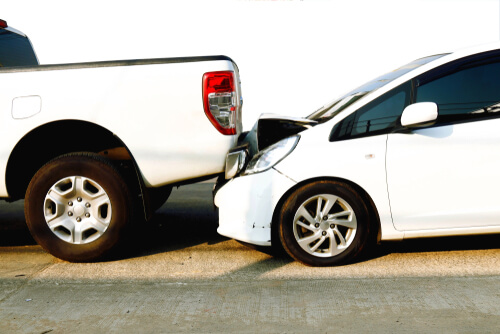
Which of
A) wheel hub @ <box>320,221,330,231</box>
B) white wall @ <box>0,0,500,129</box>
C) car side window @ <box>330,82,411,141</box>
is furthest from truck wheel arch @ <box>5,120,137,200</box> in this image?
white wall @ <box>0,0,500,129</box>

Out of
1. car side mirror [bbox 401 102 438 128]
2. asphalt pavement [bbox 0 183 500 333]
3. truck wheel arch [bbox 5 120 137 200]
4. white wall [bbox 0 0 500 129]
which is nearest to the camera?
asphalt pavement [bbox 0 183 500 333]

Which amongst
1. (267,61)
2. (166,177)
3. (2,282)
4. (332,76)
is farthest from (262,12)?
(2,282)

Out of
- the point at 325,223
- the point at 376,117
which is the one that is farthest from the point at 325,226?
the point at 376,117

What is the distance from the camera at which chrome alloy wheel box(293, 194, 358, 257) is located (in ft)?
14.3

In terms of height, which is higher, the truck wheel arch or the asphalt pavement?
the truck wheel arch

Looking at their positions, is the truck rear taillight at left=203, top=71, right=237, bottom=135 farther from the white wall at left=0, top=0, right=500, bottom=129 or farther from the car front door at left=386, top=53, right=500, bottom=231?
the white wall at left=0, top=0, right=500, bottom=129

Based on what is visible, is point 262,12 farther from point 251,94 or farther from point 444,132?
point 444,132

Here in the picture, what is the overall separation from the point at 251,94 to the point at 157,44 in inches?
85.9

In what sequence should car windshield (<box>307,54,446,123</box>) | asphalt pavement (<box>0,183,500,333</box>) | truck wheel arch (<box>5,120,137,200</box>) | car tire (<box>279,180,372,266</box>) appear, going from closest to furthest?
asphalt pavement (<box>0,183,500,333</box>), car tire (<box>279,180,372,266</box>), car windshield (<box>307,54,446,123</box>), truck wheel arch (<box>5,120,137,200</box>)

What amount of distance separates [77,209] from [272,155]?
161 cm

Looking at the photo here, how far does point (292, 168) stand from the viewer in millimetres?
4363

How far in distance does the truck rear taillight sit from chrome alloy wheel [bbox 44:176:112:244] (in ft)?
3.45

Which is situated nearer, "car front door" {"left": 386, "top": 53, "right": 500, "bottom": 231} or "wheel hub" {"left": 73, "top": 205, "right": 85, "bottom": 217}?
"car front door" {"left": 386, "top": 53, "right": 500, "bottom": 231}

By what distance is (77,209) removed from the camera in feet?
15.5
